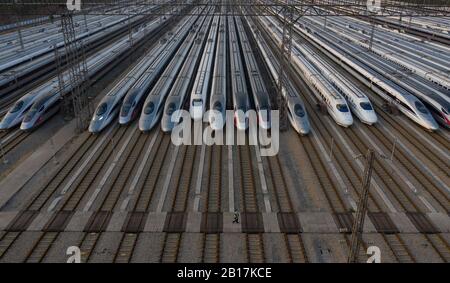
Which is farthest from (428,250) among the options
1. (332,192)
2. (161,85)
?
(161,85)

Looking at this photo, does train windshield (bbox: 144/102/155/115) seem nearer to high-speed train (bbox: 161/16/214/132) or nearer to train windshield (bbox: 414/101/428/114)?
high-speed train (bbox: 161/16/214/132)

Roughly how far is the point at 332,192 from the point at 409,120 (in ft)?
58.8

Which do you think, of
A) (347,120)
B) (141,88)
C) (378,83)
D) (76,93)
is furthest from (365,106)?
(76,93)

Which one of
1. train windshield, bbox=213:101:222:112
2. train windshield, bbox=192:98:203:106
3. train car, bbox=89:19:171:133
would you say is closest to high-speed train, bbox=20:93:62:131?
train car, bbox=89:19:171:133

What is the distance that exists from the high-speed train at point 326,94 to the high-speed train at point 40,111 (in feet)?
95.0

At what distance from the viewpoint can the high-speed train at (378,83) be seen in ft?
117

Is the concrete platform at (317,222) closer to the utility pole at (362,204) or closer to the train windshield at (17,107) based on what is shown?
the utility pole at (362,204)

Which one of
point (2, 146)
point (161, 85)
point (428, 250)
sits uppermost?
point (161, 85)

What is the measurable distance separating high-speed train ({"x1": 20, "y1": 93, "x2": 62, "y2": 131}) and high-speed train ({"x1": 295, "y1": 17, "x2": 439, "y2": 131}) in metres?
36.6

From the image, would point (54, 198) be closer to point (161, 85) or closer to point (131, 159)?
point (131, 159)

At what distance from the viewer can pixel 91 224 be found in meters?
22.6

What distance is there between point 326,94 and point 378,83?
29.1 feet

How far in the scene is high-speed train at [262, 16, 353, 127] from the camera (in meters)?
35.9

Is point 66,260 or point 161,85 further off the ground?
point 161,85
